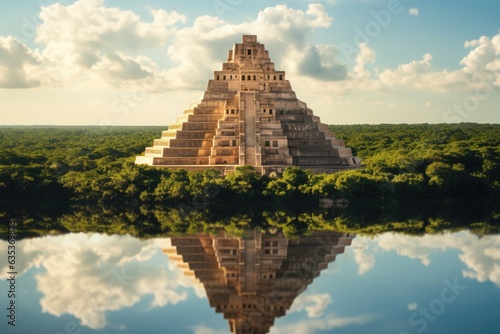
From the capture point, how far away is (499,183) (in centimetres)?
5903

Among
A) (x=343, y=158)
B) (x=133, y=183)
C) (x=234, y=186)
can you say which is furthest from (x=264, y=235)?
(x=343, y=158)

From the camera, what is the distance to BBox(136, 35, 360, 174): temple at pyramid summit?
197ft

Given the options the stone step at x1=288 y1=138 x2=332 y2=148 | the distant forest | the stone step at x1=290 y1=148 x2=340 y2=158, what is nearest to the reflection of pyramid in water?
the distant forest

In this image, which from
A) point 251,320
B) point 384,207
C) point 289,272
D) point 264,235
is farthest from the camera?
point 384,207

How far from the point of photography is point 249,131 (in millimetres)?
61312

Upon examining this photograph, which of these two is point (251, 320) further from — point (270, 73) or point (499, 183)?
point (270, 73)

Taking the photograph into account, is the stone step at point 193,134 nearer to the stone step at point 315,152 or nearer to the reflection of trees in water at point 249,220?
the stone step at point 315,152

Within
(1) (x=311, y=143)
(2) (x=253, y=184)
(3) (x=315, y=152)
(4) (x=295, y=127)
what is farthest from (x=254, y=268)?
(4) (x=295, y=127)

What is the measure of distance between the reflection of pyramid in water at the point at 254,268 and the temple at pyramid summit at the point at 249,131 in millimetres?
20136

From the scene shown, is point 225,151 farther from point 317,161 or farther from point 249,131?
point 317,161

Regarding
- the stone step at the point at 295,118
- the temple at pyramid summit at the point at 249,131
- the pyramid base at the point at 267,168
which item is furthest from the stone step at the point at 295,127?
Result: the pyramid base at the point at 267,168

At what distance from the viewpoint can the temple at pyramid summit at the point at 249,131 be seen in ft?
197

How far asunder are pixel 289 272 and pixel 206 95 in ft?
117

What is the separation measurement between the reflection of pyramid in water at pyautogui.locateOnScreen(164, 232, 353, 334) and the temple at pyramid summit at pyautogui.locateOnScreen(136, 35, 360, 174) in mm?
20136
